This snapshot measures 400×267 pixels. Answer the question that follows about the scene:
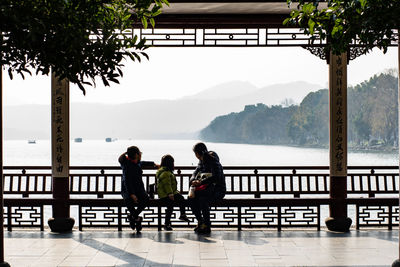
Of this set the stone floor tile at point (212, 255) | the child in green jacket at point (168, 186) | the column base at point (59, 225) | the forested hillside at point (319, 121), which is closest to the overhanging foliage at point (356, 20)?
Answer: the stone floor tile at point (212, 255)

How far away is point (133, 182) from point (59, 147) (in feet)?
3.56

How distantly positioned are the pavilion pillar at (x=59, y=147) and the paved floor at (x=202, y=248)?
0.98ft

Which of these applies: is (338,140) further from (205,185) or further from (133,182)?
(133,182)

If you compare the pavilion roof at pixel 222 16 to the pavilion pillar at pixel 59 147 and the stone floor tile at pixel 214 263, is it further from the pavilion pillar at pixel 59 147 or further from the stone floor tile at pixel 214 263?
the stone floor tile at pixel 214 263

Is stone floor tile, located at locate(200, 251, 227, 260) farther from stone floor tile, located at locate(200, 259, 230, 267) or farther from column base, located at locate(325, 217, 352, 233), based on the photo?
column base, located at locate(325, 217, 352, 233)

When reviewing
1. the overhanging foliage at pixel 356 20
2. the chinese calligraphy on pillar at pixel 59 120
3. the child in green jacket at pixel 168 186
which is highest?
the overhanging foliage at pixel 356 20

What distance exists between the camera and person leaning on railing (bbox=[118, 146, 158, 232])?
6324 millimetres

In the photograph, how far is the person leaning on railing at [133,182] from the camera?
6324 mm

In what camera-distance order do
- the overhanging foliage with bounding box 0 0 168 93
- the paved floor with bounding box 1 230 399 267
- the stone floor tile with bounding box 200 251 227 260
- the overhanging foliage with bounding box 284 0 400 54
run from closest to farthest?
the overhanging foliage with bounding box 0 0 168 93, the overhanging foliage with bounding box 284 0 400 54, the paved floor with bounding box 1 230 399 267, the stone floor tile with bounding box 200 251 227 260

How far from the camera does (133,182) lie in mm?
6387

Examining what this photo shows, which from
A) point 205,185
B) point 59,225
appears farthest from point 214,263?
point 59,225

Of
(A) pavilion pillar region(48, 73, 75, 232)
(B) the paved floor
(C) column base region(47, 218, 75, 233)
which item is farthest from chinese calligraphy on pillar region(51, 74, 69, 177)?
(B) the paved floor

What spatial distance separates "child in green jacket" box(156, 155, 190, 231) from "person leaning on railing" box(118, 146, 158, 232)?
0.17 m

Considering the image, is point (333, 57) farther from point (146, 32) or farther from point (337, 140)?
point (146, 32)
